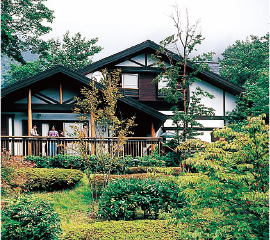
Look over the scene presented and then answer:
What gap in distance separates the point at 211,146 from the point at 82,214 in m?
4.54

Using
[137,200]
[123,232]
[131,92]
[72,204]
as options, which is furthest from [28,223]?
[131,92]

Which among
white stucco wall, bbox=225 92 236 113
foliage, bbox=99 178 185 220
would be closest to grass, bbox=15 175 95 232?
foliage, bbox=99 178 185 220

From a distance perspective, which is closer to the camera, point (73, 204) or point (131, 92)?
point (73, 204)

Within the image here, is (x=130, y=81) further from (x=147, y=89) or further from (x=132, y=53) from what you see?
(x=132, y=53)

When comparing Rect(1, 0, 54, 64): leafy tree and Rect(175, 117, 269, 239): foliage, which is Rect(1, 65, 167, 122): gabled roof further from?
Rect(175, 117, 269, 239): foliage

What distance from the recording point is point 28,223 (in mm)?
5461

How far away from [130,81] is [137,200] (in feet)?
36.9

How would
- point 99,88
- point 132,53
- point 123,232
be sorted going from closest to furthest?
point 123,232
point 99,88
point 132,53

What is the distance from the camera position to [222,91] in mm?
17250

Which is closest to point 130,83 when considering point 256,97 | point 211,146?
point 256,97

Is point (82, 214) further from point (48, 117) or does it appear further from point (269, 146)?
point (48, 117)

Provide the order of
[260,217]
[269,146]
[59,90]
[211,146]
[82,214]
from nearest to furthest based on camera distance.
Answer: [269,146] → [260,217] → [211,146] → [82,214] → [59,90]

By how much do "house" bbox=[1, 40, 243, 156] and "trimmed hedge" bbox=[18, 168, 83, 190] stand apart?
3510mm

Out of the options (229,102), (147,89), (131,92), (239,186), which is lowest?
(239,186)
